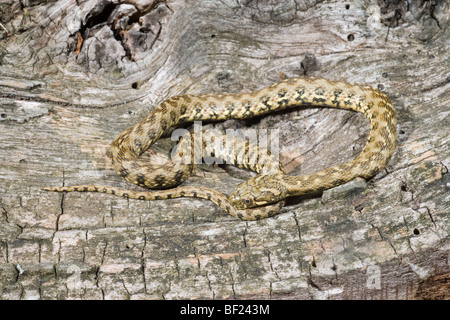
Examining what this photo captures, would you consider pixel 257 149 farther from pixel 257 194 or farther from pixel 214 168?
pixel 257 194

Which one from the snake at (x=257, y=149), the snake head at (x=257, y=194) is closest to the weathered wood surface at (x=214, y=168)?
the snake at (x=257, y=149)

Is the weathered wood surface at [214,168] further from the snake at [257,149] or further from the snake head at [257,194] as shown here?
the snake head at [257,194]

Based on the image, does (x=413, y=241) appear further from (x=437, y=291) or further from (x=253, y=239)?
(x=253, y=239)

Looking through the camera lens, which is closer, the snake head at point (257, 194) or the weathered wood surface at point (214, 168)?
the weathered wood surface at point (214, 168)

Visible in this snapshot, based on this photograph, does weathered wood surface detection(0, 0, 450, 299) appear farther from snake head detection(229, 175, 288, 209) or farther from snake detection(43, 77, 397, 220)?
snake head detection(229, 175, 288, 209)

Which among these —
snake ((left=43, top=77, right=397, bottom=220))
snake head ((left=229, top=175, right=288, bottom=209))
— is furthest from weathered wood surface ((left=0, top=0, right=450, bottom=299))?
snake head ((left=229, top=175, right=288, bottom=209))

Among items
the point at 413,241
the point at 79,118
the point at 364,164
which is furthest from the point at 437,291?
the point at 79,118

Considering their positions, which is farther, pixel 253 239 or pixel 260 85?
pixel 260 85
